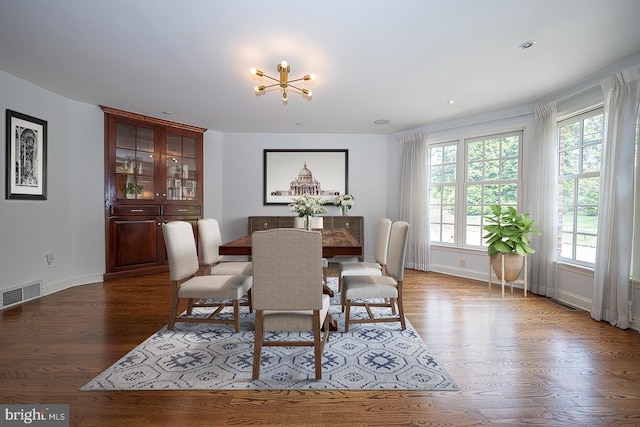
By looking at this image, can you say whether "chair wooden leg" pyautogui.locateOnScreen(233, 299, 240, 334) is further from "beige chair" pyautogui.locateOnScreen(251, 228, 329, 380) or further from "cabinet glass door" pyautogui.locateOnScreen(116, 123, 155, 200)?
"cabinet glass door" pyautogui.locateOnScreen(116, 123, 155, 200)

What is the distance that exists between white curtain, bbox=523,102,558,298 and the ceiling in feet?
1.36

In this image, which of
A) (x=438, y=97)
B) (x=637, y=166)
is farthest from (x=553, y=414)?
(x=438, y=97)

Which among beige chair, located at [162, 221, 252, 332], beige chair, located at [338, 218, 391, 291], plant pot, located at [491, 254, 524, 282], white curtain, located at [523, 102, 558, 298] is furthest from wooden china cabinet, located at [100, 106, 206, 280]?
white curtain, located at [523, 102, 558, 298]

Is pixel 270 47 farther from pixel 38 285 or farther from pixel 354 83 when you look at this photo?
pixel 38 285

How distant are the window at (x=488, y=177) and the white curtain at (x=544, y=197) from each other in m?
0.37

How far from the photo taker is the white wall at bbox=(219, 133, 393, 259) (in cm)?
586

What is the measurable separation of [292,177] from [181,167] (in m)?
1.96

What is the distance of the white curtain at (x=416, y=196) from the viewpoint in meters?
5.20

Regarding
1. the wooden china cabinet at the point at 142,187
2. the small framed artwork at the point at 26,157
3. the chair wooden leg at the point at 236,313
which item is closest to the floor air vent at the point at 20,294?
the wooden china cabinet at the point at 142,187

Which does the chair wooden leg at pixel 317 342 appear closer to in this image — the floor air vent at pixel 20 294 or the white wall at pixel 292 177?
the floor air vent at pixel 20 294

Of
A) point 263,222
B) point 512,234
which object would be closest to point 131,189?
point 263,222

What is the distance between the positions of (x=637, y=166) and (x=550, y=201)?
1.01 m

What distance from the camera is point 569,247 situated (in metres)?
3.65

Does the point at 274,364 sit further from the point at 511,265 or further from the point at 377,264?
the point at 511,265
